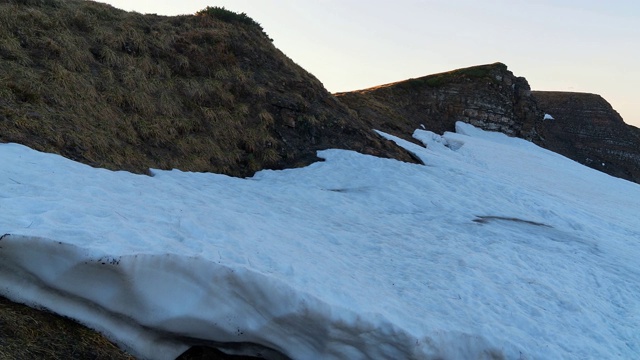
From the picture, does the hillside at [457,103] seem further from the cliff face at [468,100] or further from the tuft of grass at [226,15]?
the tuft of grass at [226,15]

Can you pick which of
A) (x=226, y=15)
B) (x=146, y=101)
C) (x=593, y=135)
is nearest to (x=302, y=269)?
(x=146, y=101)

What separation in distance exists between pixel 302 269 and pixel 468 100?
143 ft

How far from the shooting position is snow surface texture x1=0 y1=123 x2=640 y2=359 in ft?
23.6

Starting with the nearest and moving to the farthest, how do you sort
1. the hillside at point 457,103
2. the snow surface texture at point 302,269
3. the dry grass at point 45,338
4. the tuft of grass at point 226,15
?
the dry grass at point 45,338 < the snow surface texture at point 302,269 < the tuft of grass at point 226,15 < the hillside at point 457,103

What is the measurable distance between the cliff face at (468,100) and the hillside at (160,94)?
20.6m

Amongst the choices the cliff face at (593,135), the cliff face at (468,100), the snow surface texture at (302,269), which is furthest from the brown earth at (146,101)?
the cliff face at (593,135)

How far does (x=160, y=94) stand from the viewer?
18.9 m

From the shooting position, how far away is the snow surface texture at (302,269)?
7.20 m

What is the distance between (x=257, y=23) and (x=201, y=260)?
21637 millimetres

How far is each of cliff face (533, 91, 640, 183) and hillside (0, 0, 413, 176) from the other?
5810 cm

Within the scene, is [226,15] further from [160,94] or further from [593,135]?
[593,135]

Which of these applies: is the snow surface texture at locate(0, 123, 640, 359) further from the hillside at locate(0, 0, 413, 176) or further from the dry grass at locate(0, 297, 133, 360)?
the hillside at locate(0, 0, 413, 176)

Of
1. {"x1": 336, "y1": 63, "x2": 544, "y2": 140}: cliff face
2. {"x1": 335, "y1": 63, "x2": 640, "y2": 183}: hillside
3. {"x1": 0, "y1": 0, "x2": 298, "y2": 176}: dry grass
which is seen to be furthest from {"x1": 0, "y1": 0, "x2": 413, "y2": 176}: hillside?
{"x1": 336, "y1": 63, "x2": 544, "y2": 140}: cliff face

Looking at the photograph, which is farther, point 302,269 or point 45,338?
point 302,269
